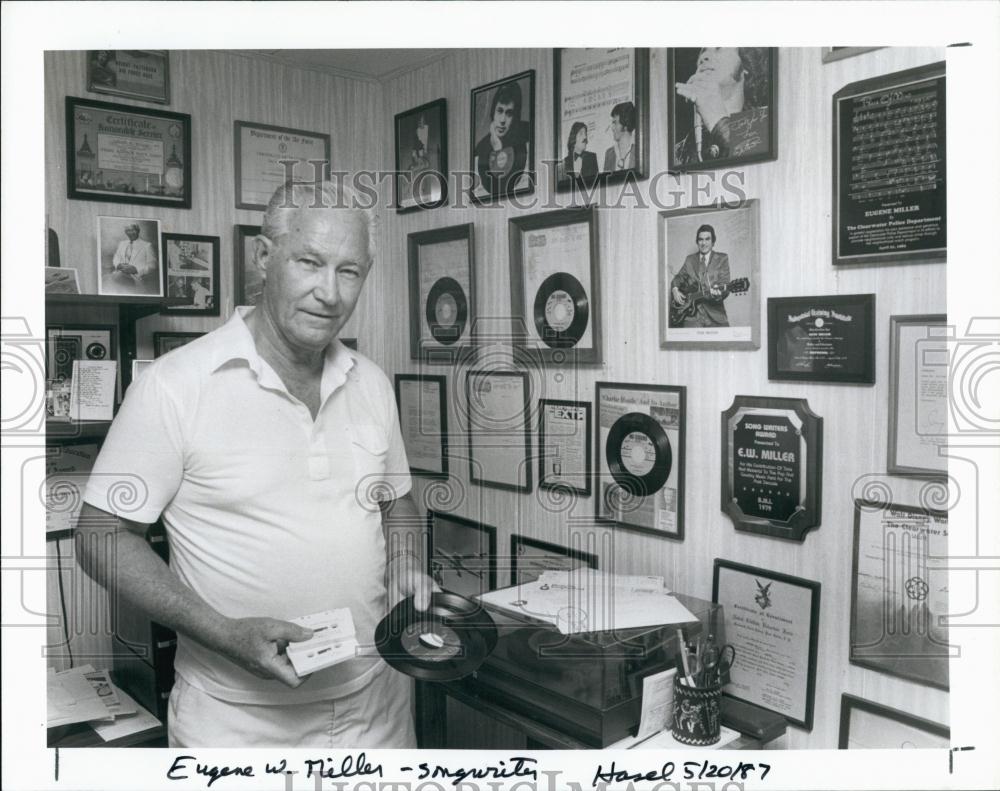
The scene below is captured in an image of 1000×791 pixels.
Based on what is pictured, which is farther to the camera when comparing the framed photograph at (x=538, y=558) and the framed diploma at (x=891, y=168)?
the framed photograph at (x=538, y=558)

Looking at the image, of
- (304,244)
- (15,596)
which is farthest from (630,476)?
(15,596)

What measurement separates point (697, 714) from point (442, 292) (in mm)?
686

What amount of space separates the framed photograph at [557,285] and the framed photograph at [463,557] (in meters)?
0.26

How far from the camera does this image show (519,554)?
1.10 meters

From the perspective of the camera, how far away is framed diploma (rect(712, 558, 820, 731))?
105 centimetres

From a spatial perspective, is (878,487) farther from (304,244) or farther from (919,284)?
(304,244)

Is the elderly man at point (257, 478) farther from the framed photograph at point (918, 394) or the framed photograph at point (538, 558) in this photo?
the framed photograph at point (918, 394)

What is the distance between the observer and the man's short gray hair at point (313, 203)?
1.01 metres

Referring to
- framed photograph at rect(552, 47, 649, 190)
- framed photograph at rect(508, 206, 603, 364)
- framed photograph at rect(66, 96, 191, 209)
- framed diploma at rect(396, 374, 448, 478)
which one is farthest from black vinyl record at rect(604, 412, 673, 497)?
framed photograph at rect(66, 96, 191, 209)

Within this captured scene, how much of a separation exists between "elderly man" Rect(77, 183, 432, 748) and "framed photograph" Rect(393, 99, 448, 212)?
74mm

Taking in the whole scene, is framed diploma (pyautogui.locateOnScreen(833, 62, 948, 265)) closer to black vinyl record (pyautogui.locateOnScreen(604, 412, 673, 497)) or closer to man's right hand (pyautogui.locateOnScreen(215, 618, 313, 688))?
black vinyl record (pyautogui.locateOnScreen(604, 412, 673, 497))

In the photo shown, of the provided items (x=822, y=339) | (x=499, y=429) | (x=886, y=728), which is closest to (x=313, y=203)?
(x=499, y=429)

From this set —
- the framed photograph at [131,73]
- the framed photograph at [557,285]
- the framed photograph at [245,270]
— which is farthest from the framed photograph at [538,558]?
the framed photograph at [131,73]

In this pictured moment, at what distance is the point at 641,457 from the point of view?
109 cm
